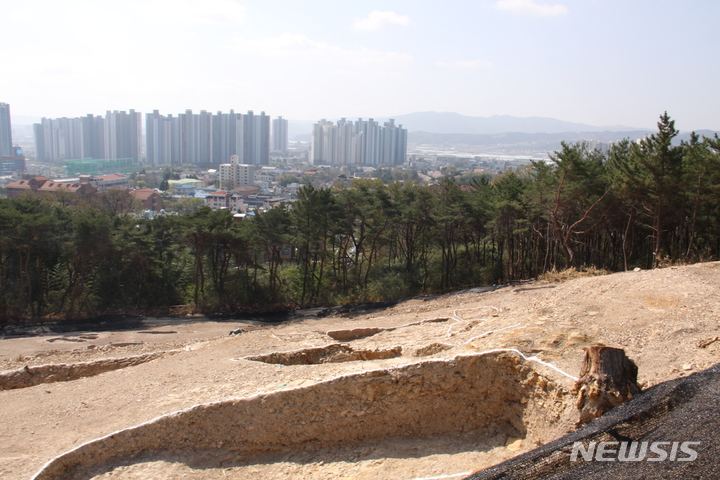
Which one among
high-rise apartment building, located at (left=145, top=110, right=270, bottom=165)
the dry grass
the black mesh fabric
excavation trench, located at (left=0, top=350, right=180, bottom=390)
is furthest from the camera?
high-rise apartment building, located at (left=145, top=110, right=270, bottom=165)

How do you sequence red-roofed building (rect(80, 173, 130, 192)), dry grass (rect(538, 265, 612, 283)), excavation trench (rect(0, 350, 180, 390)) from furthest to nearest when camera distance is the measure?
red-roofed building (rect(80, 173, 130, 192)) → dry grass (rect(538, 265, 612, 283)) → excavation trench (rect(0, 350, 180, 390))

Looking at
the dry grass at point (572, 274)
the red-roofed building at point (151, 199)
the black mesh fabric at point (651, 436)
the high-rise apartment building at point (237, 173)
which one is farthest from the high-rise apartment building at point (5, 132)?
the black mesh fabric at point (651, 436)

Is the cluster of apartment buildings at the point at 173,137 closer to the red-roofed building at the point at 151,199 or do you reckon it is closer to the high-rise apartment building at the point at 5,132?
the high-rise apartment building at the point at 5,132

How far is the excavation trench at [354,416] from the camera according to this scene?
7406 millimetres

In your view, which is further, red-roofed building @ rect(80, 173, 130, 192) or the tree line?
red-roofed building @ rect(80, 173, 130, 192)

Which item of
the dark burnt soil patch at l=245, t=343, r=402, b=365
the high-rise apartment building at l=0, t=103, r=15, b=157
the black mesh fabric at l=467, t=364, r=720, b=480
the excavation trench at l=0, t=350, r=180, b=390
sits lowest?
the excavation trench at l=0, t=350, r=180, b=390

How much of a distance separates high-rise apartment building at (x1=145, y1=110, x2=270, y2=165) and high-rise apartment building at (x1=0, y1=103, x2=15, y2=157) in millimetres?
41759

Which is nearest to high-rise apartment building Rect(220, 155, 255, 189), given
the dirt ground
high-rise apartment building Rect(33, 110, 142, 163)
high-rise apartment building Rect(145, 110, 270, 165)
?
high-rise apartment building Rect(145, 110, 270, 165)

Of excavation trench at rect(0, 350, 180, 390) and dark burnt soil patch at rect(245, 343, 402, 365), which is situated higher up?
dark burnt soil patch at rect(245, 343, 402, 365)

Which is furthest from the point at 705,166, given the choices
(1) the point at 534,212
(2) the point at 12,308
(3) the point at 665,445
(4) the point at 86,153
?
(4) the point at 86,153

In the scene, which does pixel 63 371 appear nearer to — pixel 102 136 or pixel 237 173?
pixel 237 173

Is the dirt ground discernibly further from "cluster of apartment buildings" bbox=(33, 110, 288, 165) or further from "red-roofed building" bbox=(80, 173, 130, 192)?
"cluster of apartment buildings" bbox=(33, 110, 288, 165)

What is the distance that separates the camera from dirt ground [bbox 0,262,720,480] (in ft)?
24.4

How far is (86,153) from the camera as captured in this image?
183m
